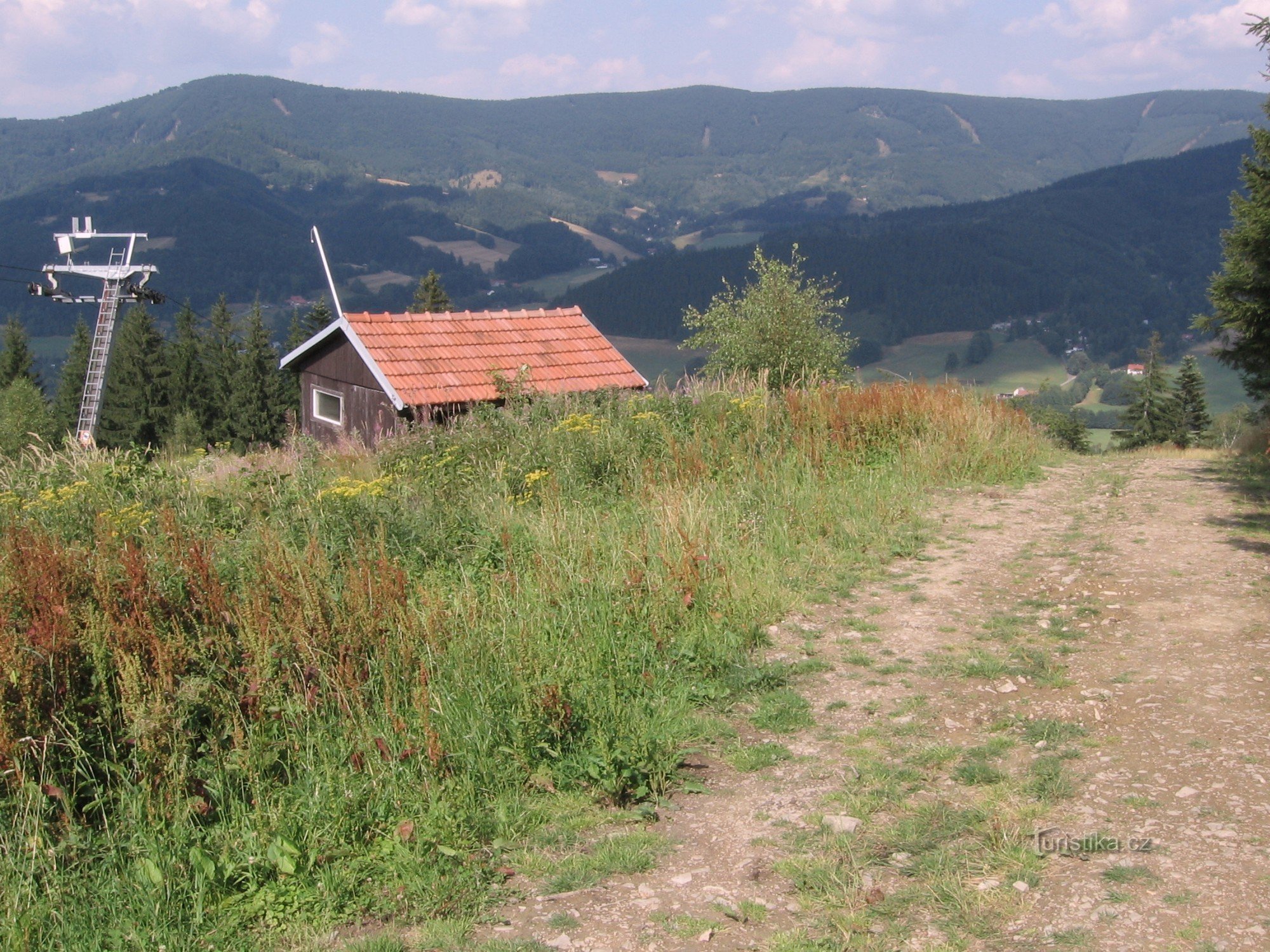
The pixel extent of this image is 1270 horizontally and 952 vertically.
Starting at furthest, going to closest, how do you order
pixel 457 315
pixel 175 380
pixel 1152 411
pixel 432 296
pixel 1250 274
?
pixel 175 380, pixel 1152 411, pixel 432 296, pixel 457 315, pixel 1250 274

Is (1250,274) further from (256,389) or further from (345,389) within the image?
(256,389)

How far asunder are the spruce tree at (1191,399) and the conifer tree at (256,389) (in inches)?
1965

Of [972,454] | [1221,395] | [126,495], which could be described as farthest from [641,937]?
[1221,395]

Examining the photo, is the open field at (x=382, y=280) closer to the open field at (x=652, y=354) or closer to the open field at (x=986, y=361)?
the open field at (x=652, y=354)

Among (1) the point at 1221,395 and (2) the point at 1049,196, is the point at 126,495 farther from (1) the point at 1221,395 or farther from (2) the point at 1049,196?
(2) the point at 1049,196

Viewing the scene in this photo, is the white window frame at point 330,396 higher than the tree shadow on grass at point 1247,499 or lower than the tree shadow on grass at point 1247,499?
higher

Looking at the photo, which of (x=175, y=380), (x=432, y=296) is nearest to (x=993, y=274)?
(x=432, y=296)

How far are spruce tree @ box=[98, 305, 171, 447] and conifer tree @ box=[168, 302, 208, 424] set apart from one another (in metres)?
0.51

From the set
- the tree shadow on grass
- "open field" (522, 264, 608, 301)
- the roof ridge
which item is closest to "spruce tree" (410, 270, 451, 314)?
the roof ridge

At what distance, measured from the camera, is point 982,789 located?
366 centimetres

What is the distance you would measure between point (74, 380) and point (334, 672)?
62.6 metres

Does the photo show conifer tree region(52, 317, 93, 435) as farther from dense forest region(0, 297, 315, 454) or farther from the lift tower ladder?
the lift tower ladder

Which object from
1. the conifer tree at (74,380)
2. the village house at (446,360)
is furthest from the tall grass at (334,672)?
the conifer tree at (74,380)

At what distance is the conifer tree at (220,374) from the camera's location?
2308 inches
